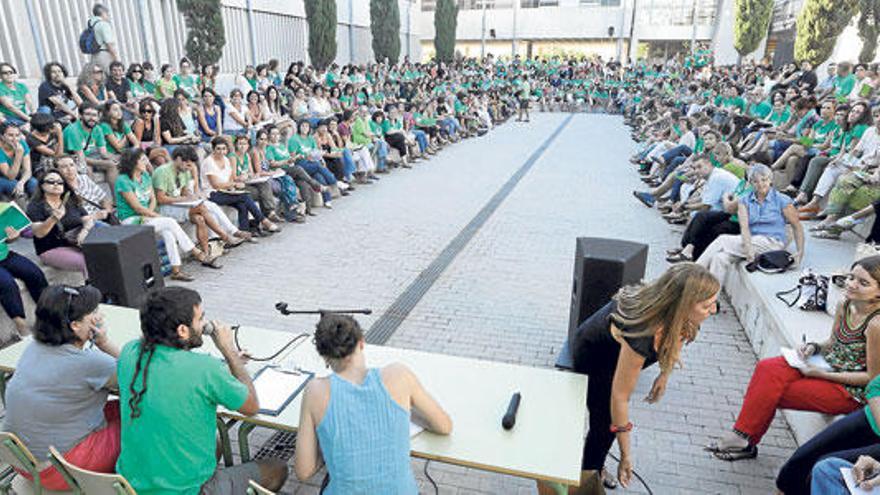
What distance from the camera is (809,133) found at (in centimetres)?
832

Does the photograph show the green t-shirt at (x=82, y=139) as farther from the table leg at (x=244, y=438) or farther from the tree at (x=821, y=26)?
the tree at (x=821, y=26)

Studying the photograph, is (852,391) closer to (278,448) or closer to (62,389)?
(278,448)

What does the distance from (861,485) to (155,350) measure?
9.59 ft

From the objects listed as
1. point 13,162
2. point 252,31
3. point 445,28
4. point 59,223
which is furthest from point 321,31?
point 59,223

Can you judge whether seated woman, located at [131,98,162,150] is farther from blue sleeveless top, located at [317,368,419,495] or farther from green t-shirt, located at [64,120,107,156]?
blue sleeveless top, located at [317,368,419,495]

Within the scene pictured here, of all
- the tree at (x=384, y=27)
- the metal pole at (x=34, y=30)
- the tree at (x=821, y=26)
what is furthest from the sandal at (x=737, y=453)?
the tree at (x=384, y=27)

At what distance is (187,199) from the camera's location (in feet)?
19.9

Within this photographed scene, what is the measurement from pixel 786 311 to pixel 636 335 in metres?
2.54

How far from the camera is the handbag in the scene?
4.10 m

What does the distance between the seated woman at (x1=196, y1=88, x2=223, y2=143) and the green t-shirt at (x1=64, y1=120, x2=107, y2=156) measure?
85.5 inches

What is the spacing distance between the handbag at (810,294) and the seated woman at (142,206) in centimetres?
545

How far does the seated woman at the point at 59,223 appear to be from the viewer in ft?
15.0

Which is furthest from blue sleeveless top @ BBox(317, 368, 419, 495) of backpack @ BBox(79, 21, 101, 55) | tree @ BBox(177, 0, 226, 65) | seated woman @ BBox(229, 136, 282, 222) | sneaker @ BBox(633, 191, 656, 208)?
tree @ BBox(177, 0, 226, 65)

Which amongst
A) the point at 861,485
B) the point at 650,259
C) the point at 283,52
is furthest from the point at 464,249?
the point at 283,52
